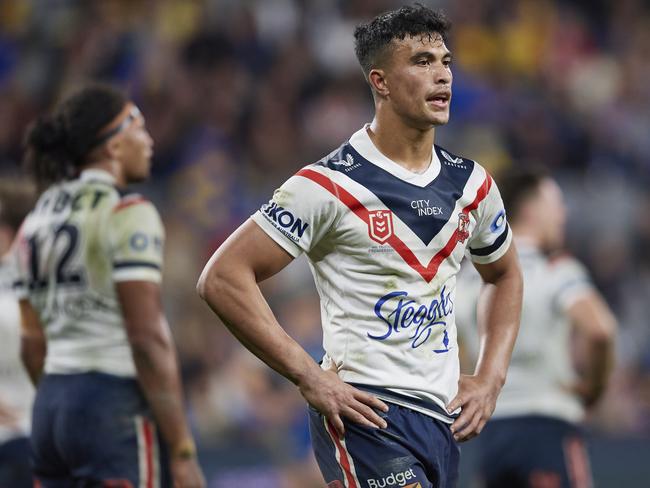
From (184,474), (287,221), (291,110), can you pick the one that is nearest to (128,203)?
(184,474)

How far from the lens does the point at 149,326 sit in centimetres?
469

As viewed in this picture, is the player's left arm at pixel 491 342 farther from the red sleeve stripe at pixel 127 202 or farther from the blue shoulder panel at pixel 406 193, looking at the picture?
the red sleeve stripe at pixel 127 202

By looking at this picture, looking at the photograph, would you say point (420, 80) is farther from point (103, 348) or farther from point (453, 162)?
point (103, 348)

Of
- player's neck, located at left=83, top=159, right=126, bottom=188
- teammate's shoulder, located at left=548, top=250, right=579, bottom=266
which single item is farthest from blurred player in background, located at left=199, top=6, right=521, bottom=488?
teammate's shoulder, located at left=548, top=250, right=579, bottom=266

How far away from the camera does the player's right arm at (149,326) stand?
15.4 feet

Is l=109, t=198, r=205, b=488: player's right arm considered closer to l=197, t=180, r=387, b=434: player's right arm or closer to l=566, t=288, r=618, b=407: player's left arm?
l=197, t=180, r=387, b=434: player's right arm

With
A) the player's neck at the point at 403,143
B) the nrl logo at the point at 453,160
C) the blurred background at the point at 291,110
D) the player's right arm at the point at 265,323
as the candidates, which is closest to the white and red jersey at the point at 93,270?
the player's right arm at the point at 265,323

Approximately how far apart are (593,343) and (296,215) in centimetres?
309

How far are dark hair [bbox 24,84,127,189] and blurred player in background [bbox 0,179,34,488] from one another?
2.57 ft

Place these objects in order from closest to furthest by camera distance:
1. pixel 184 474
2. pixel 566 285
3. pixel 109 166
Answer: pixel 184 474 → pixel 109 166 → pixel 566 285

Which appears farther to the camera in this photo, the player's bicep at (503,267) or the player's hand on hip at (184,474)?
the player's hand on hip at (184,474)

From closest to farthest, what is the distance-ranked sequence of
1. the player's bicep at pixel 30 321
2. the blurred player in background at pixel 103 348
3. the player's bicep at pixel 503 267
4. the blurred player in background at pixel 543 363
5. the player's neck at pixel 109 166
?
the player's bicep at pixel 503 267, the blurred player in background at pixel 103 348, the player's neck at pixel 109 166, the player's bicep at pixel 30 321, the blurred player in background at pixel 543 363

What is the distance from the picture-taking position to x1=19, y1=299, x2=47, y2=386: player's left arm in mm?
5195

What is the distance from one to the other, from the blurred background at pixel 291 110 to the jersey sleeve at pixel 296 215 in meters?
5.83
